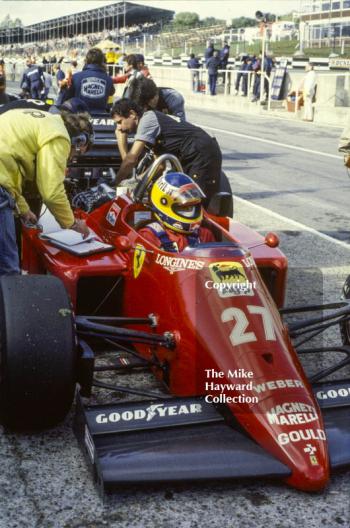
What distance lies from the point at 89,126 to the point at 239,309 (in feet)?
6.40

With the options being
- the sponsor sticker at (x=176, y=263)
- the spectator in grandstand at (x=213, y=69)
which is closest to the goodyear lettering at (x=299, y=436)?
the sponsor sticker at (x=176, y=263)

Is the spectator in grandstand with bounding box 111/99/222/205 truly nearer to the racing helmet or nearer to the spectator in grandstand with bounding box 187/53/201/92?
the racing helmet

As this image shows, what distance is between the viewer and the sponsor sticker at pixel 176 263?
403 cm

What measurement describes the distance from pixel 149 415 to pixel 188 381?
410 millimetres

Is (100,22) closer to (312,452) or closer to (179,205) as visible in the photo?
(179,205)

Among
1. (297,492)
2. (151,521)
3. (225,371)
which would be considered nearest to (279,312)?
(225,371)

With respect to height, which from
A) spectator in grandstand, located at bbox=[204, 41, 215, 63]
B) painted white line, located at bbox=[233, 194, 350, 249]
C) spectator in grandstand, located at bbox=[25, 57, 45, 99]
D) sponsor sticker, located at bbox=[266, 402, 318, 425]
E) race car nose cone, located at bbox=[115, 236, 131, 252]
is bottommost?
painted white line, located at bbox=[233, 194, 350, 249]

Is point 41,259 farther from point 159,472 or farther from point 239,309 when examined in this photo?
point 159,472

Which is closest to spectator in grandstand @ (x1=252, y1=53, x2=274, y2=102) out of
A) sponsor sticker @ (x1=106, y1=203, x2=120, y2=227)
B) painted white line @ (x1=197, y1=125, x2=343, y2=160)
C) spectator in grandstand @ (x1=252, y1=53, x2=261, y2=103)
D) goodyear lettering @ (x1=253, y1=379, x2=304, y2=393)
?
spectator in grandstand @ (x1=252, y1=53, x2=261, y2=103)

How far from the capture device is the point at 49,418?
379cm

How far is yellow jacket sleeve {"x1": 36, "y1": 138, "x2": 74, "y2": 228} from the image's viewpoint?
4680 millimetres

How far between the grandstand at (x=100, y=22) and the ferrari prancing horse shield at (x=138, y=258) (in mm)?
69272

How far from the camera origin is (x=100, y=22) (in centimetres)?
8681

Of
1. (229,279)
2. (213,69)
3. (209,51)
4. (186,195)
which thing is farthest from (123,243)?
(213,69)
